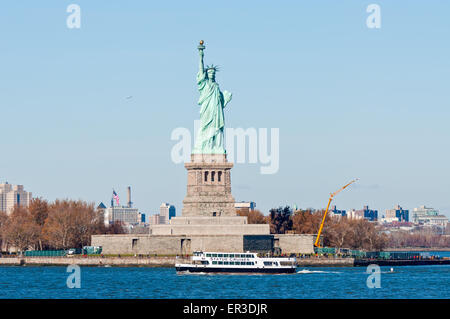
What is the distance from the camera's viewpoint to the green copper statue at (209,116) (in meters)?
116

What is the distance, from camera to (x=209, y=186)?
116375mm

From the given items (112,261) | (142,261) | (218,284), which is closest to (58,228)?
(112,261)

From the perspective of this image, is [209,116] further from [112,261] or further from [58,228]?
[58,228]

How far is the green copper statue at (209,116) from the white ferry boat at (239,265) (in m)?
17.2

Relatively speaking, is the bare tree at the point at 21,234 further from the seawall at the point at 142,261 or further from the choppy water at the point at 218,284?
the choppy water at the point at 218,284

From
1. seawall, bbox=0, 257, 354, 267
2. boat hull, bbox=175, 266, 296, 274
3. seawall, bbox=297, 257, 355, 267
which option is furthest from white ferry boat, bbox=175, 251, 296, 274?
seawall, bbox=297, 257, 355, 267

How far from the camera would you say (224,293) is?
77.8 metres

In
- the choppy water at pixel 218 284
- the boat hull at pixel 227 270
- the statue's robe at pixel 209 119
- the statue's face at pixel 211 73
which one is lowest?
the choppy water at pixel 218 284

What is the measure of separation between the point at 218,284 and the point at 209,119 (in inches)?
1276

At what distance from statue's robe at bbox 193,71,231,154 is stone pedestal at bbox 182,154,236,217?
1008mm

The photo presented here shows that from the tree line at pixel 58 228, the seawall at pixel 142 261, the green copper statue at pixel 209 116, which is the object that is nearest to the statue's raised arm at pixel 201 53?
the green copper statue at pixel 209 116
